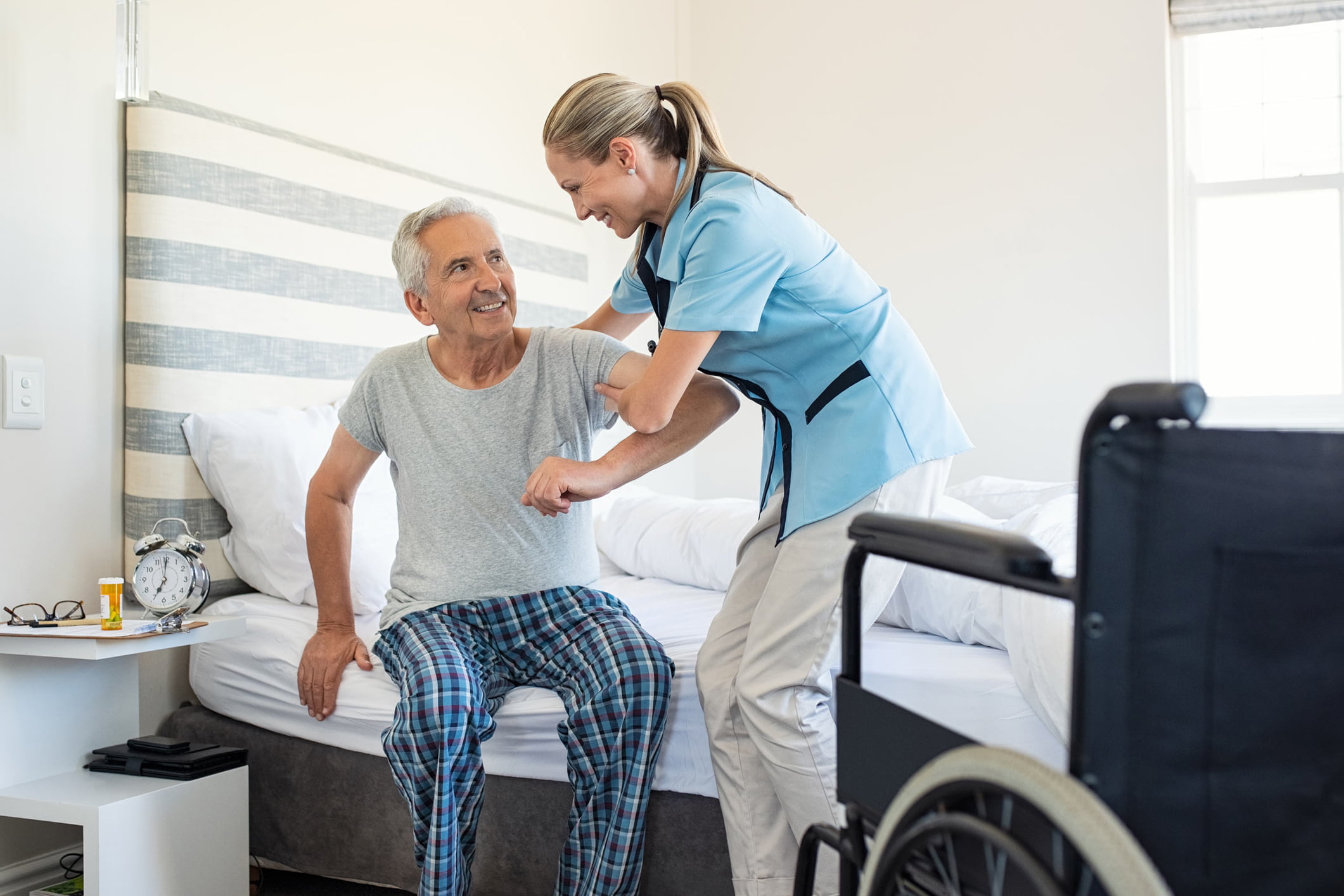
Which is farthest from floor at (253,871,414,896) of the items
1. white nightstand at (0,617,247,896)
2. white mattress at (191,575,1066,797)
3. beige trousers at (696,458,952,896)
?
beige trousers at (696,458,952,896)

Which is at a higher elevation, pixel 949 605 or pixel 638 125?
pixel 638 125

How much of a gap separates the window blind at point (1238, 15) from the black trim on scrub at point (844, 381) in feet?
9.10

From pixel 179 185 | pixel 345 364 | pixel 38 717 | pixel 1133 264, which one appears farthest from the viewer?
pixel 1133 264

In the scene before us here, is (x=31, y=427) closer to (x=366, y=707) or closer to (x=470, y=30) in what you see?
(x=366, y=707)

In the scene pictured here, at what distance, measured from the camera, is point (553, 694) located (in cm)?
171

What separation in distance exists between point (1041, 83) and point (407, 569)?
2.82 metres

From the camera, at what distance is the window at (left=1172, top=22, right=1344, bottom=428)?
3557 millimetres

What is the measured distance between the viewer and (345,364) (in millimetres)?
2473

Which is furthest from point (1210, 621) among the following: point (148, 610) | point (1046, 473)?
point (1046, 473)

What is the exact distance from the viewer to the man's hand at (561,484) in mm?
1501

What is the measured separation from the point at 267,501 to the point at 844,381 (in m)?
1.21

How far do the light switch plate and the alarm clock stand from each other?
29cm

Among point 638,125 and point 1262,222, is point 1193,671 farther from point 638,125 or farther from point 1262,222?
point 1262,222

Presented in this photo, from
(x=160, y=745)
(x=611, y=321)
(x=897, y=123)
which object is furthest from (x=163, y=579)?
(x=897, y=123)
